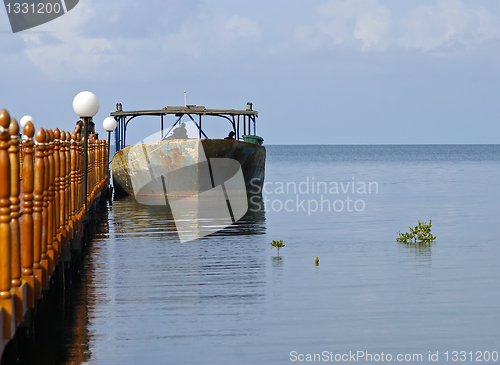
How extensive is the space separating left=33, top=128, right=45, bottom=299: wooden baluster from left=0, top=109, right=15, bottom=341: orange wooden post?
137 centimetres

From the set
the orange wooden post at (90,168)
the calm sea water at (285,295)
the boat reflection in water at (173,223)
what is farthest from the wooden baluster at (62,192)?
the orange wooden post at (90,168)

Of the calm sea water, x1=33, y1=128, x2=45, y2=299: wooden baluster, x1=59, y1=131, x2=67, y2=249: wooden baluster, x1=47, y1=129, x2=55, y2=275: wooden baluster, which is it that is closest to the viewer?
x1=33, y1=128, x2=45, y2=299: wooden baluster

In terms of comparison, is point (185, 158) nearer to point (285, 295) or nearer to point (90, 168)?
point (90, 168)

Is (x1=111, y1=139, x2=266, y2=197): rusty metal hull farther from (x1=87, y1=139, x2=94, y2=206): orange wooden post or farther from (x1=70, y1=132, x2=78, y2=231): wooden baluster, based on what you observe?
(x1=70, y1=132, x2=78, y2=231): wooden baluster

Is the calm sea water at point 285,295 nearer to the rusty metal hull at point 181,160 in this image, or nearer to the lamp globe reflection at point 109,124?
the rusty metal hull at point 181,160

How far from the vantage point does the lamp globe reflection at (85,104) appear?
53.0 ft

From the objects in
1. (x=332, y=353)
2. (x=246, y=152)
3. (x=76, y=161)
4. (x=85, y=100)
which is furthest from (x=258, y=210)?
(x=332, y=353)

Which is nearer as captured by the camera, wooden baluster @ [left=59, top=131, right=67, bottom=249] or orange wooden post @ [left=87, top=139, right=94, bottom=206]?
wooden baluster @ [left=59, top=131, right=67, bottom=249]

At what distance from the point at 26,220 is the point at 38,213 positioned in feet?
2.24

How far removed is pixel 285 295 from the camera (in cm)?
960

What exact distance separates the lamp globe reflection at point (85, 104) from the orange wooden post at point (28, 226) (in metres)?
9.99

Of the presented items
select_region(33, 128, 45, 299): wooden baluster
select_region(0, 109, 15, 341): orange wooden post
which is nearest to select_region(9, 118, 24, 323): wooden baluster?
select_region(0, 109, 15, 341): orange wooden post

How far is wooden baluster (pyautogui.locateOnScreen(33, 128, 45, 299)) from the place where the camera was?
677 centimetres

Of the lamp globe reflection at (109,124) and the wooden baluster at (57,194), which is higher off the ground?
the lamp globe reflection at (109,124)
